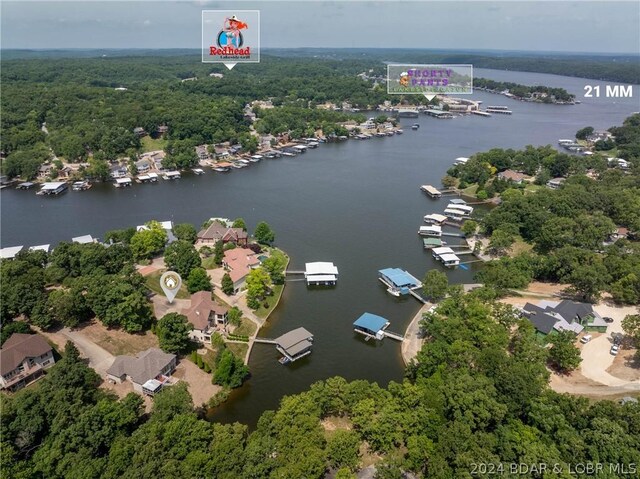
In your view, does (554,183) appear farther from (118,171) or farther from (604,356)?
(118,171)

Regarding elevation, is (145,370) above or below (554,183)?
below

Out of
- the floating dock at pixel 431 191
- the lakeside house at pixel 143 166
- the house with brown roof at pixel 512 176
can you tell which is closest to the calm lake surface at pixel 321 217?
the floating dock at pixel 431 191

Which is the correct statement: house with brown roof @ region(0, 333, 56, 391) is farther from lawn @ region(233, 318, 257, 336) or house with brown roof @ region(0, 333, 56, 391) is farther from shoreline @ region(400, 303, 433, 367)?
shoreline @ region(400, 303, 433, 367)

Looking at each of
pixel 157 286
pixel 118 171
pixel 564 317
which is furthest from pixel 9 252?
pixel 564 317

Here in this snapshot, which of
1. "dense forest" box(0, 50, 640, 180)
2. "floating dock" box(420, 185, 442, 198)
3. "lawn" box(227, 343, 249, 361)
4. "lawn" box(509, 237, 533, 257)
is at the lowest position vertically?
"lawn" box(227, 343, 249, 361)

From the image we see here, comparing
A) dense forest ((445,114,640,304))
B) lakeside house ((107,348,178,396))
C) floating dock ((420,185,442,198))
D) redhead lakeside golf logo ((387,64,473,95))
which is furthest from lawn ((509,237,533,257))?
redhead lakeside golf logo ((387,64,473,95))

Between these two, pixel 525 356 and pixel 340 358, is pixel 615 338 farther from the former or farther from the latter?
pixel 340 358

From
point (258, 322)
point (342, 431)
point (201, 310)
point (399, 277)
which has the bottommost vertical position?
point (342, 431)

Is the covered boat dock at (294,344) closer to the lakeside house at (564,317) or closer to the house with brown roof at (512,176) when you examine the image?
the lakeside house at (564,317)
